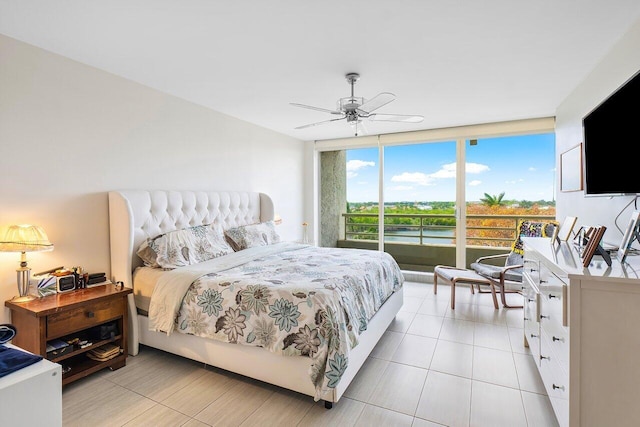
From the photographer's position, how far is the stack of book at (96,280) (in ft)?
8.23

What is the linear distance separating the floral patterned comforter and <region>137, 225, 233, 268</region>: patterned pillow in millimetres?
262

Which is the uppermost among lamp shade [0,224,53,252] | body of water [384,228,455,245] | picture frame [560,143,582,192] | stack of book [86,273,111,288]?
picture frame [560,143,582,192]

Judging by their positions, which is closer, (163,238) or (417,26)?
(417,26)

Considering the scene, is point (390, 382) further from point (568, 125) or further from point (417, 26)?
point (568, 125)

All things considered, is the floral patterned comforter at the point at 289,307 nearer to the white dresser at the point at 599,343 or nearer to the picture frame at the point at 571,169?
the white dresser at the point at 599,343

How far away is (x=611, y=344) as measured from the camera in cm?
137

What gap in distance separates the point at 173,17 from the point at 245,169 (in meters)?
2.60

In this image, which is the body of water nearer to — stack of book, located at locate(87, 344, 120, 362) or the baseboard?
the baseboard

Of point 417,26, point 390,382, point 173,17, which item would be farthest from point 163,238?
point 417,26

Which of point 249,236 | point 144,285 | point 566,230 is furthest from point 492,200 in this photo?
point 144,285

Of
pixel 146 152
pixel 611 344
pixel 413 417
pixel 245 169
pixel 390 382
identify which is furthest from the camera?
pixel 245 169

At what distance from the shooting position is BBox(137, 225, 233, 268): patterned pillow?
2.74 m

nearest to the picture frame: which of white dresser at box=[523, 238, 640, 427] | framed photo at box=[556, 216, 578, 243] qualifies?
framed photo at box=[556, 216, 578, 243]

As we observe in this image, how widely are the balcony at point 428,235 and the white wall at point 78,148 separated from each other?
2.95m
